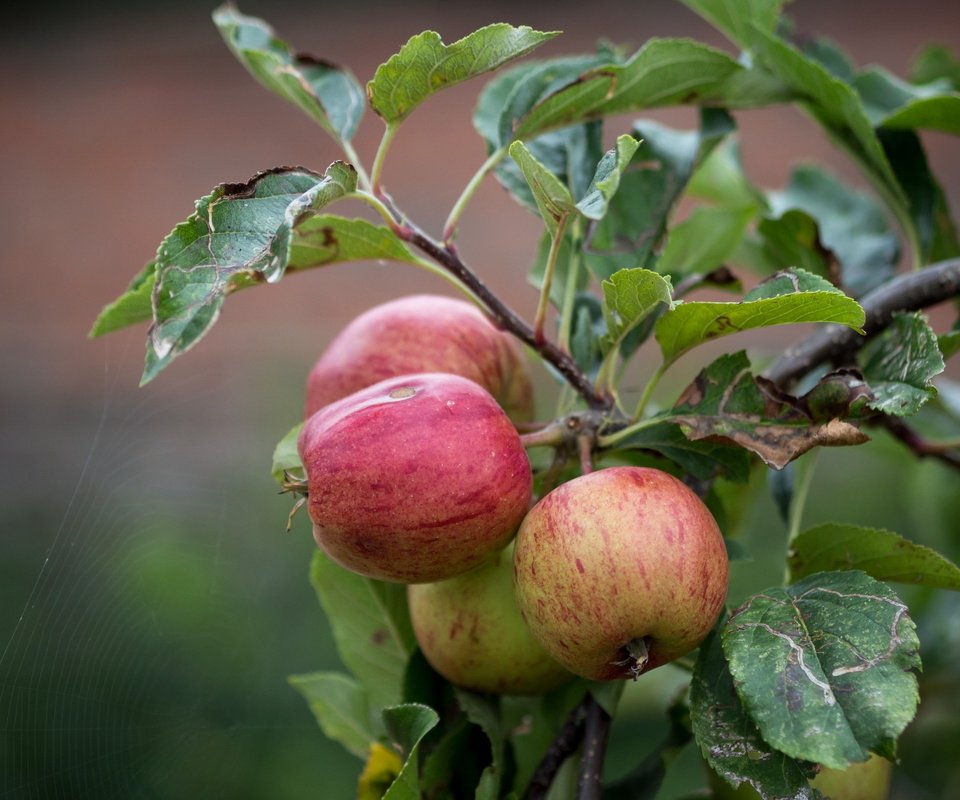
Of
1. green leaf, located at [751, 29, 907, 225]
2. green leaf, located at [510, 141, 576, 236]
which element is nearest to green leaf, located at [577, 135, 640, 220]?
green leaf, located at [510, 141, 576, 236]

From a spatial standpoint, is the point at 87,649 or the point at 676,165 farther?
the point at 87,649

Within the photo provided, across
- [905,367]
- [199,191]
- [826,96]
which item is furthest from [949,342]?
[199,191]

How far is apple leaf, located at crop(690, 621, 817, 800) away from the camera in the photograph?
17.9 inches

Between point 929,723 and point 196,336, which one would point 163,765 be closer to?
point 929,723

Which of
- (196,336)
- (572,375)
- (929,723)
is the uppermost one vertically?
(196,336)

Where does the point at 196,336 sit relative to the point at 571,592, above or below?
above

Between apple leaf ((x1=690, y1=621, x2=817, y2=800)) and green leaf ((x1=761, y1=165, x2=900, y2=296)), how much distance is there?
0.38 m

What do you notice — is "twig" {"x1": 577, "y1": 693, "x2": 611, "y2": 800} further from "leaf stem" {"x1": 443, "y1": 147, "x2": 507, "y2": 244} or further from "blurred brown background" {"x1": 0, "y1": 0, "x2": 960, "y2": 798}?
"blurred brown background" {"x1": 0, "y1": 0, "x2": 960, "y2": 798}

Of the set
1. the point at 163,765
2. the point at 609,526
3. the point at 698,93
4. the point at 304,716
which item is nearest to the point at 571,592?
the point at 609,526

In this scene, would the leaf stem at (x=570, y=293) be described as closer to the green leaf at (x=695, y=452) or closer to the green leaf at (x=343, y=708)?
the green leaf at (x=695, y=452)

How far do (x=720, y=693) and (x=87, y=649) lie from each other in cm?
67

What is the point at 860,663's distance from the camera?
0.44 meters

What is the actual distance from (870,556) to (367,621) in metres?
0.32

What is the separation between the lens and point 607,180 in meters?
0.46
